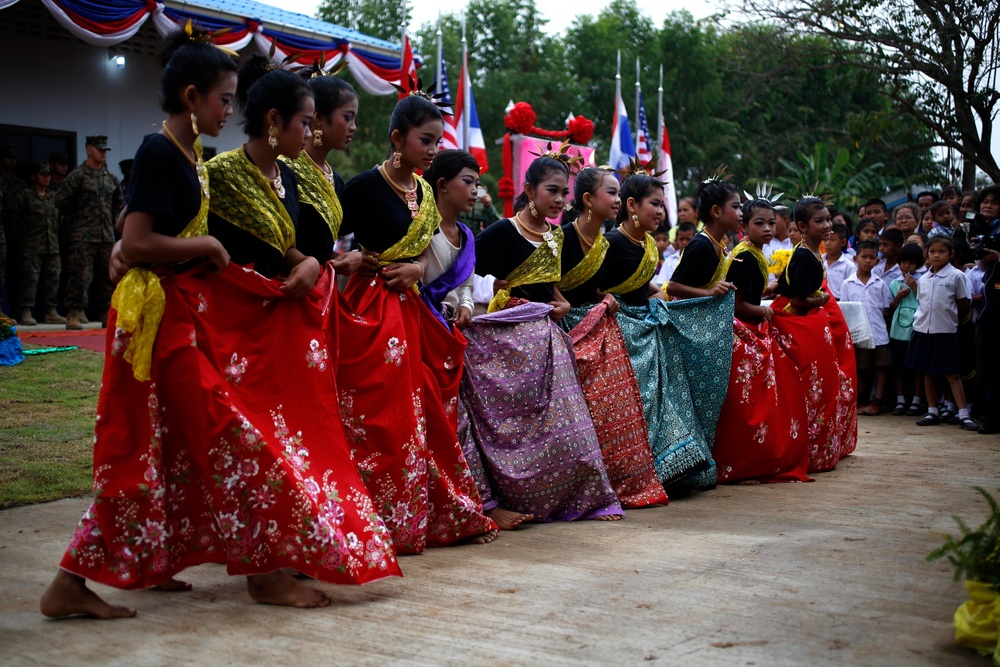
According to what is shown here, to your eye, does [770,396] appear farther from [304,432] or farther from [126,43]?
[126,43]

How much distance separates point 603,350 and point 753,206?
1.72 meters

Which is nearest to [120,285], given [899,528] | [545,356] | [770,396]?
[545,356]

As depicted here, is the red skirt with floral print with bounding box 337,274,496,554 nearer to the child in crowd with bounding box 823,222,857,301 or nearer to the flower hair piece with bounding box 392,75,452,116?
the flower hair piece with bounding box 392,75,452,116

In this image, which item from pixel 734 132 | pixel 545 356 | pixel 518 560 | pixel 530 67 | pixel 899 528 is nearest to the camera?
pixel 518 560

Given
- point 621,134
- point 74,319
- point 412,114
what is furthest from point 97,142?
point 621,134

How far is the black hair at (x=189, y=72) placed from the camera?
3652 millimetres

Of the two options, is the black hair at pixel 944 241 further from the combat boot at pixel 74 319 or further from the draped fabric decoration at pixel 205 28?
the combat boot at pixel 74 319

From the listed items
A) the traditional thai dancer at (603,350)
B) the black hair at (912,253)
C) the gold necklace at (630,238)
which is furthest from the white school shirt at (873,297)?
the traditional thai dancer at (603,350)

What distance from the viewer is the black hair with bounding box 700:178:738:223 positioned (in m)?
6.68

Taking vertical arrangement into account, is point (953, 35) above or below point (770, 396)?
above

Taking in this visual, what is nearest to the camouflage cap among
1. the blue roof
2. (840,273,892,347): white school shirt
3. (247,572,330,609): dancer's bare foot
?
the blue roof

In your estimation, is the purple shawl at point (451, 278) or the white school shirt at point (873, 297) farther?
the white school shirt at point (873, 297)

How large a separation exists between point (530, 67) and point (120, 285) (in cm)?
3883

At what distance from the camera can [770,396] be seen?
6.67 meters
